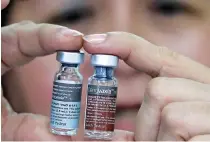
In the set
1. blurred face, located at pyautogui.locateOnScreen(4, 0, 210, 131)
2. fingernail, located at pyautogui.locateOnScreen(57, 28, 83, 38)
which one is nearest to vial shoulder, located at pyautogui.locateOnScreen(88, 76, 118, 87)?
fingernail, located at pyautogui.locateOnScreen(57, 28, 83, 38)

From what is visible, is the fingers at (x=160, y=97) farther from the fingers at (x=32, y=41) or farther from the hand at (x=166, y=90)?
the fingers at (x=32, y=41)

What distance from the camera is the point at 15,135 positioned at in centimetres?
94

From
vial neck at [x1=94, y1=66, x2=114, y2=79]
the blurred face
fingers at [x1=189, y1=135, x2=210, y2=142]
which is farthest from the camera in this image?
the blurred face

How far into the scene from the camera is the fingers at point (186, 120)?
713 mm

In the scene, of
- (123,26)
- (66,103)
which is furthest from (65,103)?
(123,26)

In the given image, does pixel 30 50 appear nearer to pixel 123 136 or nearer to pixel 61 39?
pixel 61 39

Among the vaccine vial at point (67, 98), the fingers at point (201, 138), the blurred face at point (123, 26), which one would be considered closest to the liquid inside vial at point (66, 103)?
the vaccine vial at point (67, 98)

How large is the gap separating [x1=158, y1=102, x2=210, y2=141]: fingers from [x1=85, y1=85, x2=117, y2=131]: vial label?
12 cm

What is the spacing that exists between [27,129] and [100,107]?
256mm

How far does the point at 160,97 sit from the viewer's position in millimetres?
769

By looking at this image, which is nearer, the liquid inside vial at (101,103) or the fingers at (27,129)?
the liquid inside vial at (101,103)

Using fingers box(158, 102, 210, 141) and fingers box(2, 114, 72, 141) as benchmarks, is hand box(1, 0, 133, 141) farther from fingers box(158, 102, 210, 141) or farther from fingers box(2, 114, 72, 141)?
fingers box(158, 102, 210, 141)

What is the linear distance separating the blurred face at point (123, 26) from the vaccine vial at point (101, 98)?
0.47m

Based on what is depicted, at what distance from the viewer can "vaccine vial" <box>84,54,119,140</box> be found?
77cm
